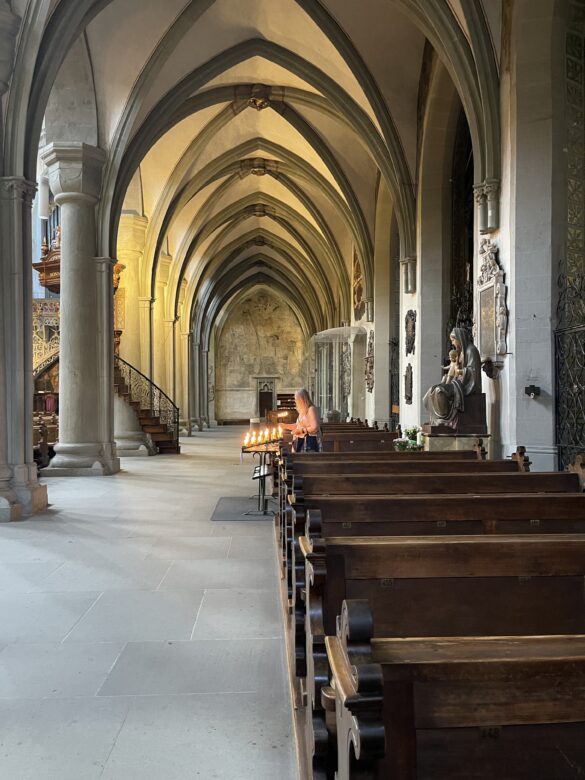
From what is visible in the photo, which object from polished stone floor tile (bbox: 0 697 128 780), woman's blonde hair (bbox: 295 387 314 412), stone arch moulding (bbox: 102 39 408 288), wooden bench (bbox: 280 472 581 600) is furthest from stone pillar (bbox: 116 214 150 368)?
polished stone floor tile (bbox: 0 697 128 780)

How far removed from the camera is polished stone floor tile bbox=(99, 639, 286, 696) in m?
3.22

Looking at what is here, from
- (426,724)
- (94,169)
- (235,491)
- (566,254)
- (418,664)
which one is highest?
(94,169)

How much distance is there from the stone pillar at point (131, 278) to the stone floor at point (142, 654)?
1193cm

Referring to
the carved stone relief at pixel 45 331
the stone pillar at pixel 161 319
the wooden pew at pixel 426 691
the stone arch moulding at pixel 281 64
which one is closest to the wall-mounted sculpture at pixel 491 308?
the stone arch moulding at pixel 281 64

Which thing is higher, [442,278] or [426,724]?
[442,278]

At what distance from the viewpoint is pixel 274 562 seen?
18.6 feet

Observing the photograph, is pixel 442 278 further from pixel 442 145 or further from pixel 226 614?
pixel 226 614

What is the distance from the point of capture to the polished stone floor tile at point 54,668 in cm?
318

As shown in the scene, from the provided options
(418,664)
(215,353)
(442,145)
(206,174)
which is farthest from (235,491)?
(215,353)

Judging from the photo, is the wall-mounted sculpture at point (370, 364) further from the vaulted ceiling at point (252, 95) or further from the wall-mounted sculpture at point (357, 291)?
the wall-mounted sculpture at point (357, 291)

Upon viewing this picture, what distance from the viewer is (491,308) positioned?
8.64m

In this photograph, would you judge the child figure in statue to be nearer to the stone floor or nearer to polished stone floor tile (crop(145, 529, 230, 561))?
the stone floor

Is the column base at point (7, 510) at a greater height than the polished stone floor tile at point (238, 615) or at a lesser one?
greater

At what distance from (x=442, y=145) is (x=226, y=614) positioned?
11.1 metres
